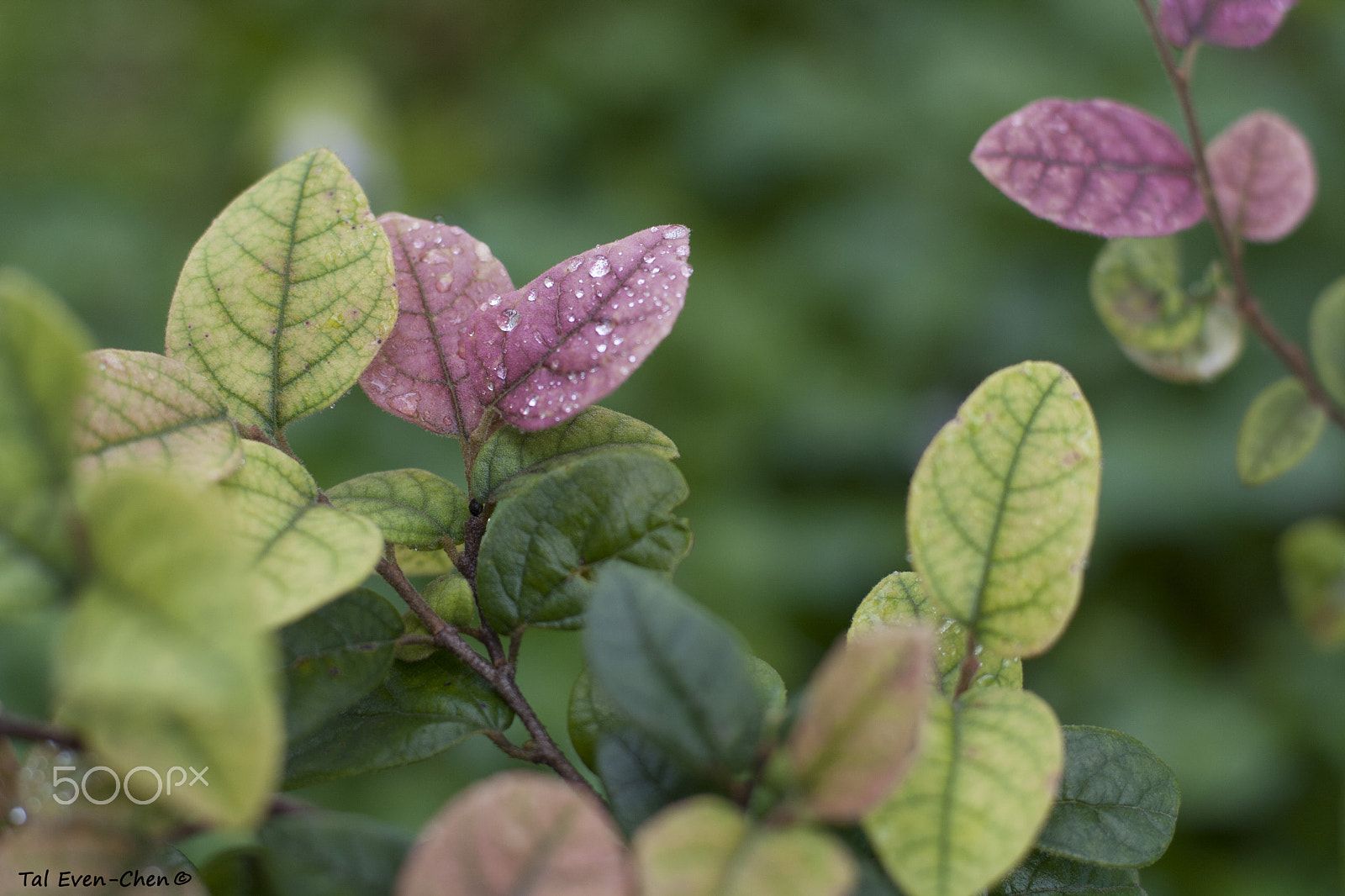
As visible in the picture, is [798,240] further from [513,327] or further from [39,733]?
[39,733]

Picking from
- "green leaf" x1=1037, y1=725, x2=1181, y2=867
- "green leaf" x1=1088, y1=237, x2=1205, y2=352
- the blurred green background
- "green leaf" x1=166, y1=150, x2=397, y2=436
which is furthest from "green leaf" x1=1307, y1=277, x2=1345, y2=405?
the blurred green background

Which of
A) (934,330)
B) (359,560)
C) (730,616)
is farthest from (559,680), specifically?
(359,560)

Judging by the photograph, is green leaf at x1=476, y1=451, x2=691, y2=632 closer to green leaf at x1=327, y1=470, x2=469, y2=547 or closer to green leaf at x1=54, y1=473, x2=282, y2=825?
A: green leaf at x1=327, y1=470, x2=469, y2=547

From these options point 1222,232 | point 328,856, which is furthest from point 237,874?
point 1222,232

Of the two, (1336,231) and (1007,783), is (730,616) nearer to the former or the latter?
(1336,231)

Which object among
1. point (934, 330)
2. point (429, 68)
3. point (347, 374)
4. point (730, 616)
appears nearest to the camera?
A: point (347, 374)
